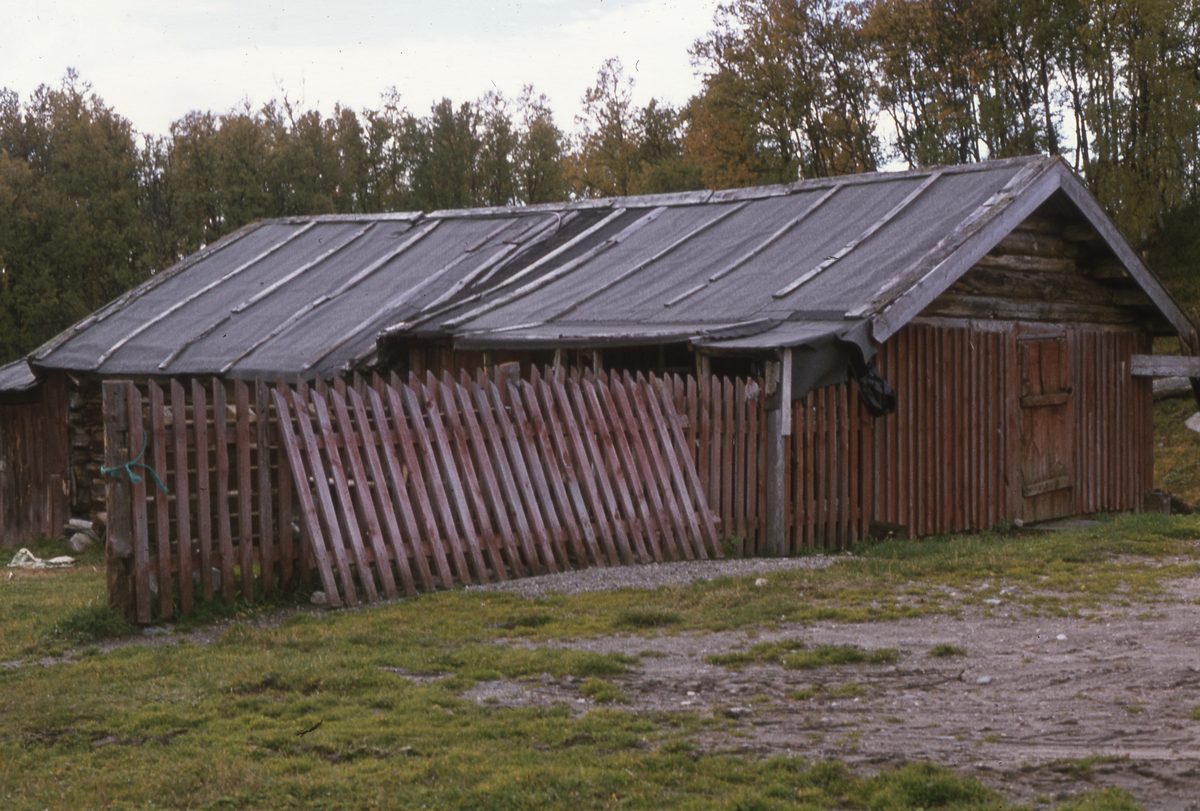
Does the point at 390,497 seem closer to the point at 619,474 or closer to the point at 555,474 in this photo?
the point at 555,474

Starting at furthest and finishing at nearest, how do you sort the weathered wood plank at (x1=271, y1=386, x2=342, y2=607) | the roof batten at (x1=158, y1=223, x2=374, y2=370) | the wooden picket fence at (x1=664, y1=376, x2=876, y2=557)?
1. the roof batten at (x1=158, y1=223, x2=374, y2=370)
2. the wooden picket fence at (x1=664, y1=376, x2=876, y2=557)
3. the weathered wood plank at (x1=271, y1=386, x2=342, y2=607)

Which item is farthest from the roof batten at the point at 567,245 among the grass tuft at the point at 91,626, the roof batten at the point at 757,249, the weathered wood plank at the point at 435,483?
the grass tuft at the point at 91,626

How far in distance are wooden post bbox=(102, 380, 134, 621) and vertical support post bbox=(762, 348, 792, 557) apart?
5728 millimetres

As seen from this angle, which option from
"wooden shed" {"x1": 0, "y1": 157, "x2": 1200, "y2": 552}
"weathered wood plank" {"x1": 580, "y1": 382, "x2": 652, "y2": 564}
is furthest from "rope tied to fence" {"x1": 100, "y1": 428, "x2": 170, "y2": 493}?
"wooden shed" {"x1": 0, "y1": 157, "x2": 1200, "y2": 552}

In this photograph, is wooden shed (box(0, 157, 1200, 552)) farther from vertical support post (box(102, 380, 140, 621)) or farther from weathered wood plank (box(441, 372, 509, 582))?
vertical support post (box(102, 380, 140, 621))

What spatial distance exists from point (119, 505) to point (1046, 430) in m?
11.0

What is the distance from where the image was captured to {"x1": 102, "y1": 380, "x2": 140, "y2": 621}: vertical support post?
790 cm

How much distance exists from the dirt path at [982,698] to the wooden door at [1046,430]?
6.91 meters

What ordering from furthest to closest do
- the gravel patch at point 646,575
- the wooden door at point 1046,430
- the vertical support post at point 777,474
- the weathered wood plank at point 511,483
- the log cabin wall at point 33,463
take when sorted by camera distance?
the log cabin wall at point 33,463, the wooden door at point 1046,430, the vertical support post at point 777,474, the weathered wood plank at point 511,483, the gravel patch at point 646,575

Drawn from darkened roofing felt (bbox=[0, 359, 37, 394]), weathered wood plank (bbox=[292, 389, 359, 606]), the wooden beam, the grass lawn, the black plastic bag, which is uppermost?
darkened roofing felt (bbox=[0, 359, 37, 394])

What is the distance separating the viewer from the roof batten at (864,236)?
42.3 feet

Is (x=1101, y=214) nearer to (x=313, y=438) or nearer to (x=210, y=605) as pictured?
(x=313, y=438)

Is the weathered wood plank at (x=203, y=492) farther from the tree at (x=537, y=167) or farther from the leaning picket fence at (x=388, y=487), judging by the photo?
the tree at (x=537, y=167)

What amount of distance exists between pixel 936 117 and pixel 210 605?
32.7m
